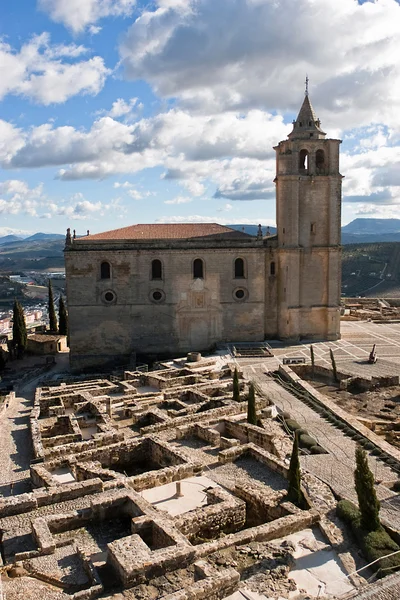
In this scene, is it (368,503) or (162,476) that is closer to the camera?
(368,503)

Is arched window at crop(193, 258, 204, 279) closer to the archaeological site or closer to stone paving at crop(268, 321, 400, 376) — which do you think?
stone paving at crop(268, 321, 400, 376)

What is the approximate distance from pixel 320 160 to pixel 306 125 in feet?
8.49

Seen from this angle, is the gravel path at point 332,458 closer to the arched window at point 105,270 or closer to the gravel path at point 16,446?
the gravel path at point 16,446

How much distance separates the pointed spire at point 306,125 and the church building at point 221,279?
69 mm

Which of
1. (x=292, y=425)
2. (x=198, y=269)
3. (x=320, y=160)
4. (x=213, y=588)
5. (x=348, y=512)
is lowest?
(x=292, y=425)

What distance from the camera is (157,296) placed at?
119 feet

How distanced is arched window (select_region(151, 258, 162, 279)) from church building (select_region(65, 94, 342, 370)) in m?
0.07

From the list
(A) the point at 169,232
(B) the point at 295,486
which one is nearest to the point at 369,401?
(B) the point at 295,486

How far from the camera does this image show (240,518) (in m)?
13.4

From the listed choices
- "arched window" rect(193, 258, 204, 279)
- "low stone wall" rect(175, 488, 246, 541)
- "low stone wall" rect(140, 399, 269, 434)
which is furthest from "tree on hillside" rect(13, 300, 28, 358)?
"low stone wall" rect(175, 488, 246, 541)

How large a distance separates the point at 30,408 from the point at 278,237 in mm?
19953

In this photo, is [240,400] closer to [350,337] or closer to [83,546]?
[83,546]

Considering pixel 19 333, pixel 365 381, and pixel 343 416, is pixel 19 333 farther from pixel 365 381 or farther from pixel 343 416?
pixel 343 416

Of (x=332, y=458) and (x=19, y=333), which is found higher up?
(x=19, y=333)
